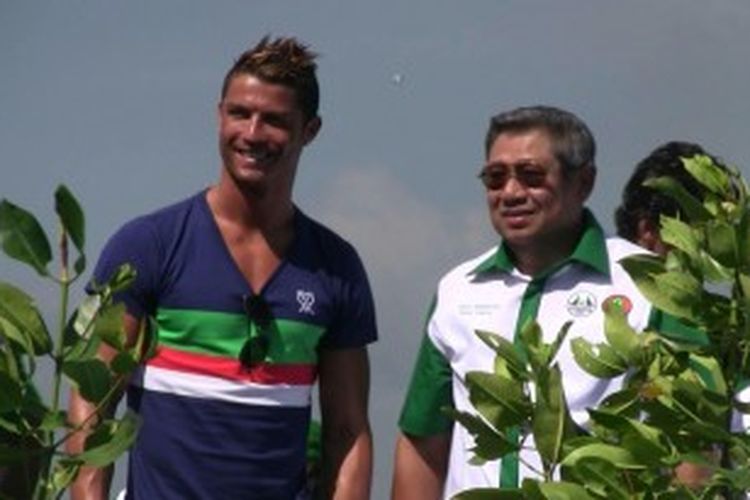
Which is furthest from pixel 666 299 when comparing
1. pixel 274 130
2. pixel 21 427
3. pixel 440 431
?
pixel 440 431

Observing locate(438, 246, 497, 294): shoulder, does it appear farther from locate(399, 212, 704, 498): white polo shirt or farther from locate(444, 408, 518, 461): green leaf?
locate(444, 408, 518, 461): green leaf

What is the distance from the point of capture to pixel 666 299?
221 cm

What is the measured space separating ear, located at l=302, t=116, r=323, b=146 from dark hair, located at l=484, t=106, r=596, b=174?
56 cm

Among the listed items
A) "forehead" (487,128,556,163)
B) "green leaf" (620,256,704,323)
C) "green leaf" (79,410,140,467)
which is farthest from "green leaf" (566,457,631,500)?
"forehead" (487,128,556,163)

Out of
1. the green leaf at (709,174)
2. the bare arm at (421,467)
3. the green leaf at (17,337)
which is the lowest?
the bare arm at (421,467)

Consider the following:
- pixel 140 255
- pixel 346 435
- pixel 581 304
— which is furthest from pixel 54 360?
pixel 346 435

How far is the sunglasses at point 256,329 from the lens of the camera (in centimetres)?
646

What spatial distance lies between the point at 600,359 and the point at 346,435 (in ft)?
15.4

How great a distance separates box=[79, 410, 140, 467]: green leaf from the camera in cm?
192

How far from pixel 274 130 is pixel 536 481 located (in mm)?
4457

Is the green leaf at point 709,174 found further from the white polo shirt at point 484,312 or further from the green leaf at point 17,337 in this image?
the white polo shirt at point 484,312

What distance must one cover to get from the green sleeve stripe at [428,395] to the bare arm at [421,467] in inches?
1.8

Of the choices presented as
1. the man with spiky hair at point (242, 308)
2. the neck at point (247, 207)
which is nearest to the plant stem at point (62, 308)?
the man with spiky hair at point (242, 308)

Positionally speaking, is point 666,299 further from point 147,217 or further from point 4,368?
point 147,217
